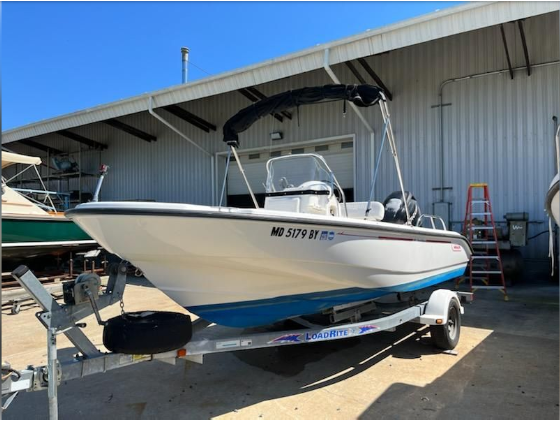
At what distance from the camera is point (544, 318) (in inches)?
197

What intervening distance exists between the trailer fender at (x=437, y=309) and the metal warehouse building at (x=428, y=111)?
15.6 ft

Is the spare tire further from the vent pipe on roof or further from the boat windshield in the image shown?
the vent pipe on roof

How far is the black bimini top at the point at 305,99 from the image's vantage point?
137 inches

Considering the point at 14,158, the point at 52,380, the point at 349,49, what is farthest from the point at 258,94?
the point at 52,380

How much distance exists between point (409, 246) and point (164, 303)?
4163 mm

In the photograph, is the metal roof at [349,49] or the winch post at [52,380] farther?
the metal roof at [349,49]

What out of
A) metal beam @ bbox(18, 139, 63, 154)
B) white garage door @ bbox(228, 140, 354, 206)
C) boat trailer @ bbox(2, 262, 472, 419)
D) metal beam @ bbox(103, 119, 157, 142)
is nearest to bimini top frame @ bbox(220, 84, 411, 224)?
boat trailer @ bbox(2, 262, 472, 419)

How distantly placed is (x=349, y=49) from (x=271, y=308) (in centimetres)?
612

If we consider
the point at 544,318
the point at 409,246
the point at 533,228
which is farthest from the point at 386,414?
the point at 533,228

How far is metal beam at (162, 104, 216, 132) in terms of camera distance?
36.5ft

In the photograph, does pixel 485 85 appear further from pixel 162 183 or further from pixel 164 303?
pixel 162 183

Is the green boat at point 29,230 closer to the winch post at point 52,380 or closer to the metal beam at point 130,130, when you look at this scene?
the metal beam at point 130,130

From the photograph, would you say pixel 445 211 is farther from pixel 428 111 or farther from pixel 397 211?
pixel 397 211

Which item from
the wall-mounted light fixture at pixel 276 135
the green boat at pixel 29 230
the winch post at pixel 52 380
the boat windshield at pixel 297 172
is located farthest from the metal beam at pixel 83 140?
the winch post at pixel 52 380
